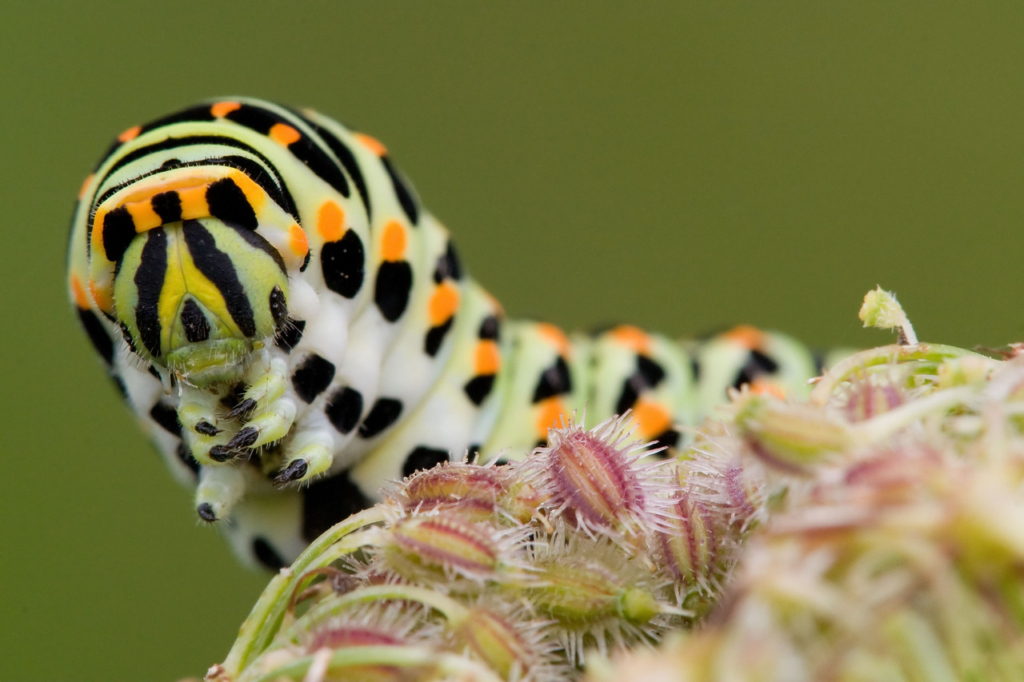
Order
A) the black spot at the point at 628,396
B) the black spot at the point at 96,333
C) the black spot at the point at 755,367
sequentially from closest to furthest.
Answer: the black spot at the point at 96,333
the black spot at the point at 628,396
the black spot at the point at 755,367

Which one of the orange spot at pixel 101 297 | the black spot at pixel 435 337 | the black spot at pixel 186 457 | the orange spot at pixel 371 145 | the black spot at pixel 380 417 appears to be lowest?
the black spot at pixel 380 417

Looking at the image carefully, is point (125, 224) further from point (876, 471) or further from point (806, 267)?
point (806, 267)

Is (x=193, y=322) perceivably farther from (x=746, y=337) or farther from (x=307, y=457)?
(x=746, y=337)

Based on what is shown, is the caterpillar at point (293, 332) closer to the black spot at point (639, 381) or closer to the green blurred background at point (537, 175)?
the black spot at point (639, 381)

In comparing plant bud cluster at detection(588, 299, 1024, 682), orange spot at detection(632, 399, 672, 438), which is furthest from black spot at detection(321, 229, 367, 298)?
plant bud cluster at detection(588, 299, 1024, 682)

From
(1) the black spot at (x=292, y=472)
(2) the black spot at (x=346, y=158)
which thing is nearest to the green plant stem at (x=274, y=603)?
(1) the black spot at (x=292, y=472)

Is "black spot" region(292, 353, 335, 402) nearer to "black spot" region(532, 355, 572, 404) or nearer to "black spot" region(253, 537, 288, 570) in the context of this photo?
"black spot" region(253, 537, 288, 570)

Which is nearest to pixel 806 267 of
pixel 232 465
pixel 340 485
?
pixel 340 485
